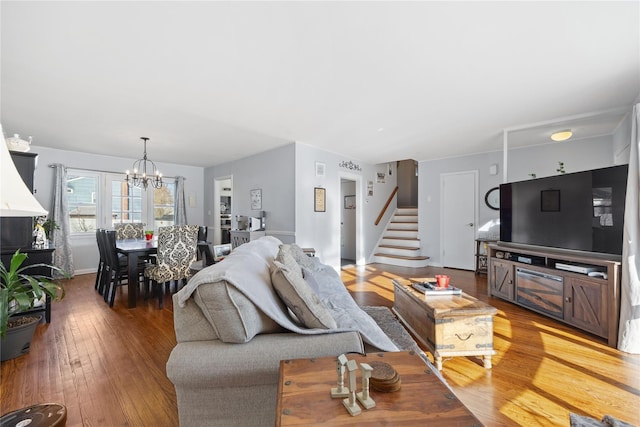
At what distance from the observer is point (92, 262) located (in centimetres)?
564

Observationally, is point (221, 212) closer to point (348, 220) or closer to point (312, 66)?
point (348, 220)

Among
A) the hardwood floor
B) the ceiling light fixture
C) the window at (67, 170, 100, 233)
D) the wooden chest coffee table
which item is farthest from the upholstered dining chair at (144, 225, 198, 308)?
the window at (67, 170, 100, 233)

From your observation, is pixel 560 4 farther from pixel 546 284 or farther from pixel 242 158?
pixel 242 158

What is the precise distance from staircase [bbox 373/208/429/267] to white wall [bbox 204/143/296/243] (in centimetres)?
267

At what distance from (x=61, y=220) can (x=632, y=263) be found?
7839 millimetres

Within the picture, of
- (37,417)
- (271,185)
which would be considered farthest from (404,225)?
(37,417)

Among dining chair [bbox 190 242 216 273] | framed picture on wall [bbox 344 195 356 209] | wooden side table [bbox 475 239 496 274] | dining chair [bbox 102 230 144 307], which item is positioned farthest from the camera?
framed picture on wall [bbox 344 195 356 209]

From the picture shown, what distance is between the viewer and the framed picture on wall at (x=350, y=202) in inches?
284

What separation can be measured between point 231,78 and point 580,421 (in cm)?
292

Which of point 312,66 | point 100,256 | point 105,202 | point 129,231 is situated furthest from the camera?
point 105,202

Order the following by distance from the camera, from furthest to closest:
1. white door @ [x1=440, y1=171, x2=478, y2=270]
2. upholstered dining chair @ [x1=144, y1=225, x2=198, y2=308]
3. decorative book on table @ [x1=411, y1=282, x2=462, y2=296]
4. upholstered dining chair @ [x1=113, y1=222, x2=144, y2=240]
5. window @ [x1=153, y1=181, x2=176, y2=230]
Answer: window @ [x1=153, y1=181, x2=176, y2=230] → white door @ [x1=440, y1=171, x2=478, y2=270] → upholstered dining chair @ [x1=113, y1=222, x2=144, y2=240] → upholstered dining chair @ [x1=144, y1=225, x2=198, y2=308] → decorative book on table @ [x1=411, y1=282, x2=462, y2=296]

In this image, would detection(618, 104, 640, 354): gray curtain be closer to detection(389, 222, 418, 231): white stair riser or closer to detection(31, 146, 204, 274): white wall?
detection(389, 222, 418, 231): white stair riser

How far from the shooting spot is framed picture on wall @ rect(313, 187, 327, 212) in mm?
5195

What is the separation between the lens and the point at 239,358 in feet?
3.68
